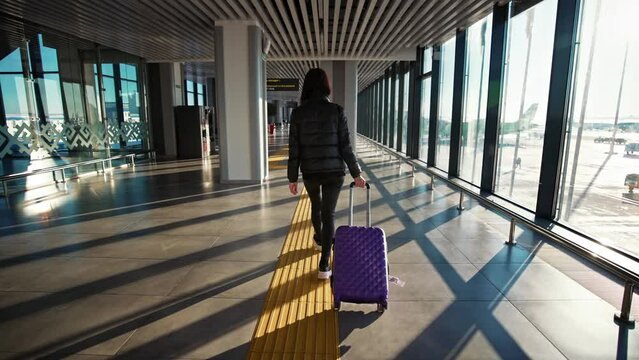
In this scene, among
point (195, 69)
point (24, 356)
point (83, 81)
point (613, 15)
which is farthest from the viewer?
point (195, 69)

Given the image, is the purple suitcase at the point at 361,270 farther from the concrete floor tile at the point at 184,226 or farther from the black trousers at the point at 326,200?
the concrete floor tile at the point at 184,226

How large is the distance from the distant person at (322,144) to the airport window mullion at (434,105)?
904 centimetres

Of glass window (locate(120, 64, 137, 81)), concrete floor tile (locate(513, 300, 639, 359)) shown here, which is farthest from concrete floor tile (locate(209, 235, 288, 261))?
glass window (locate(120, 64, 137, 81))

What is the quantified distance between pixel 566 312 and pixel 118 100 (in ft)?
42.0

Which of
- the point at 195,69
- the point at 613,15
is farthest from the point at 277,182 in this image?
the point at 195,69

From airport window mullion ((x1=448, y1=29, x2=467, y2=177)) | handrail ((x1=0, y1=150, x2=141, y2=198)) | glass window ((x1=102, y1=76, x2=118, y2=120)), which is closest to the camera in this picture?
handrail ((x1=0, y1=150, x2=141, y2=198))

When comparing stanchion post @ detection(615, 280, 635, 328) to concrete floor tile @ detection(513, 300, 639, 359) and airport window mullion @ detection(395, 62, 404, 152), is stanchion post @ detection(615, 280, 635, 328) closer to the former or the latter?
concrete floor tile @ detection(513, 300, 639, 359)

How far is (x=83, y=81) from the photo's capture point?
34.1ft

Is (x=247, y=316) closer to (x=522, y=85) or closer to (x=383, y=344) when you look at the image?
(x=383, y=344)

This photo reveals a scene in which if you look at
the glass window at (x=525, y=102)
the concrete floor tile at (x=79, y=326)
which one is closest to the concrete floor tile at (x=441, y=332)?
the concrete floor tile at (x=79, y=326)

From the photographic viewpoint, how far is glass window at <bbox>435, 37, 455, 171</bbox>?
10.6m

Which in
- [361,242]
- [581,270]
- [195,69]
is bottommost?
[581,270]

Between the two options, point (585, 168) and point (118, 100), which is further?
point (118, 100)

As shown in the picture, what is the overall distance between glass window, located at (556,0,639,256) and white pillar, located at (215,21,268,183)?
230 inches
